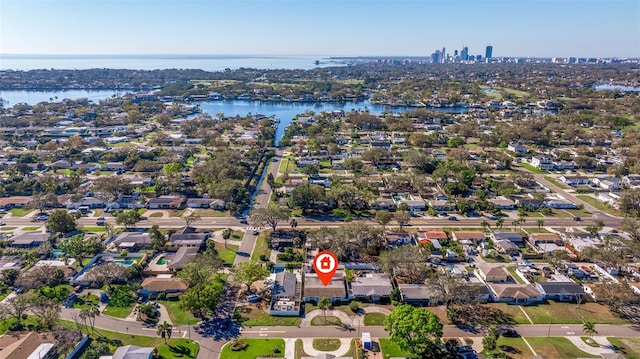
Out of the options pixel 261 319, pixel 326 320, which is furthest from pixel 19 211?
pixel 326 320

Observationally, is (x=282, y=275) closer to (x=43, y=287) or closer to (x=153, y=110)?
(x=43, y=287)

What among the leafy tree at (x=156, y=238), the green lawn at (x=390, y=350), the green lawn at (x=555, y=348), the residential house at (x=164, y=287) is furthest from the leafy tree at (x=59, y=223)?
the green lawn at (x=555, y=348)

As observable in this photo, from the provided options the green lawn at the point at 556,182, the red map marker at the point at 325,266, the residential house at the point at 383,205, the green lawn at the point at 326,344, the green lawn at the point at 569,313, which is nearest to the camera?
the green lawn at the point at 326,344

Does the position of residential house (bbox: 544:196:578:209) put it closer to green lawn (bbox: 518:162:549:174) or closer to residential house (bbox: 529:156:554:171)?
green lawn (bbox: 518:162:549:174)

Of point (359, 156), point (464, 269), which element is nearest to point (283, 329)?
point (464, 269)

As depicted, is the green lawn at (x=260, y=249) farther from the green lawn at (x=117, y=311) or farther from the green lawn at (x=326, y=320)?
the green lawn at (x=117, y=311)

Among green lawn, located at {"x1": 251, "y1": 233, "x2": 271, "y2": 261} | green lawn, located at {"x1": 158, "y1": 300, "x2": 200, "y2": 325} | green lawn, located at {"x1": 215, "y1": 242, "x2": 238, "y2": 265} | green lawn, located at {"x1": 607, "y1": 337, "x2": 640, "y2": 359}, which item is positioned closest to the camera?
green lawn, located at {"x1": 607, "y1": 337, "x2": 640, "y2": 359}

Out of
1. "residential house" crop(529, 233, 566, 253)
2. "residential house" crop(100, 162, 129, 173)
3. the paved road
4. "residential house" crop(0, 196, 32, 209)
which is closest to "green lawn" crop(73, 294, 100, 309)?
the paved road
